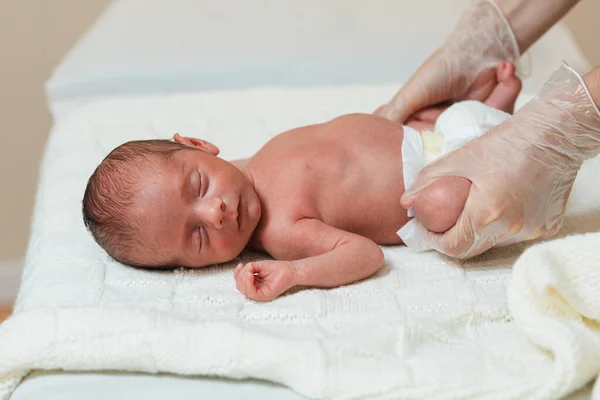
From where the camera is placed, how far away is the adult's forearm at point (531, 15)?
4.46 feet

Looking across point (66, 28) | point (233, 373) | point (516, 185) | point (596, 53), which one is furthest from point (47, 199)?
point (596, 53)

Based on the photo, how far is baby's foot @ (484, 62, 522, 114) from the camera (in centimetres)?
138

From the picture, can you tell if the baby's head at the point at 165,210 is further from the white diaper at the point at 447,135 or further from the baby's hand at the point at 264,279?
the white diaper at the point at 447,135

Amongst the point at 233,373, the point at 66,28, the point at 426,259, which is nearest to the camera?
the point at 233,373

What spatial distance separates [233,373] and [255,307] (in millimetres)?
132

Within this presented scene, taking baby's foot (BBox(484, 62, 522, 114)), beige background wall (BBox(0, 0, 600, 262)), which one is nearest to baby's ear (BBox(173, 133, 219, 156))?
baby's foot (BBox(484, 62, 522, 114))

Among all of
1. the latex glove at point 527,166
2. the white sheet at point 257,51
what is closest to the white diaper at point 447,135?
the latex glove at point 527,166

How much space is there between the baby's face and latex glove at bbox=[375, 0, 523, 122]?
43 cm

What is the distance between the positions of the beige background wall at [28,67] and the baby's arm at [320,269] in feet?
5.05

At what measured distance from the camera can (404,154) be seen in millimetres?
1197

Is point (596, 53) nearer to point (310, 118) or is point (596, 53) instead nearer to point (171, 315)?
point (310, 118)

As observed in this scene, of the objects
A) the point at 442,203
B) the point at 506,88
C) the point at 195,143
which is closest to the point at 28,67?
the point at 195,143

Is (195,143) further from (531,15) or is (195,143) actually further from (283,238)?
(531,15)

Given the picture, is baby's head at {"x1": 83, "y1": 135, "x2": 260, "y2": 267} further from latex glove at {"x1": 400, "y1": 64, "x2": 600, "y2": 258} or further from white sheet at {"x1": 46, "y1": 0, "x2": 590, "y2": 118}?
white sheet at {"x1": 46, "y1": 0, "x2": 590, "y2": 118}
